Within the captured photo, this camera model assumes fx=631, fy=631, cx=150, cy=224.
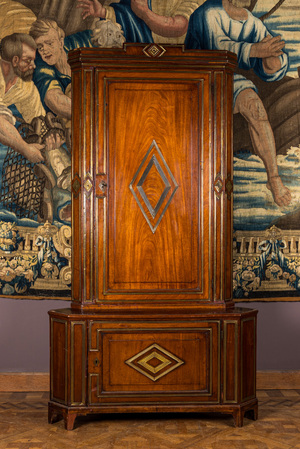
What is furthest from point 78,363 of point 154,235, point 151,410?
point 154,235

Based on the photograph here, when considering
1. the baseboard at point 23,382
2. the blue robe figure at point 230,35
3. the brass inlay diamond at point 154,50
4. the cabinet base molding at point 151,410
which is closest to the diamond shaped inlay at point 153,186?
the brass inlay diamond at point 154,50

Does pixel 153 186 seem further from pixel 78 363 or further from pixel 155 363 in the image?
pixel 78 363

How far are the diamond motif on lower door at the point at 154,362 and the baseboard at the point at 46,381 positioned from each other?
1393mm

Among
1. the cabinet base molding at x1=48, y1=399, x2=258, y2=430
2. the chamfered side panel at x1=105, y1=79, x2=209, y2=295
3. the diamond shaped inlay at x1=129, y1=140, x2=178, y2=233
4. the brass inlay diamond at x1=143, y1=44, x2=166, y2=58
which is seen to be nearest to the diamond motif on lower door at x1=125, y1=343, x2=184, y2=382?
the cabinet base molding at x1=48, y1=399, x2=258, y2=430

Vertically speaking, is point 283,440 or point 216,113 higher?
point 216,113

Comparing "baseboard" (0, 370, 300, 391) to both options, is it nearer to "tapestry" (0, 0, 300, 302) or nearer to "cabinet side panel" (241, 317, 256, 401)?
"tapestry" (0, 0, 300, 302)

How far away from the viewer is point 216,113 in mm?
4781

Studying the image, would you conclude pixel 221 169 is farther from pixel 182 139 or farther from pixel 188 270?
pixel 188 270

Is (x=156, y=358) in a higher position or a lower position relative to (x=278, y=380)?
higher

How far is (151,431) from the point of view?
4582 mm

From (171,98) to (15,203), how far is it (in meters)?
1.84

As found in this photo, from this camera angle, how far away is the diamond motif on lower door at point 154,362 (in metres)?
4.66

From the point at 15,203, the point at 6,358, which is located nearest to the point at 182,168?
the point at 15,203

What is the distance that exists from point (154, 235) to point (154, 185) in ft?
1.24
